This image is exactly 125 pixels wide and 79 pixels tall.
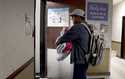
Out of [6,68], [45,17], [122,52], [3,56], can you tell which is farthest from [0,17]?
[122,52]

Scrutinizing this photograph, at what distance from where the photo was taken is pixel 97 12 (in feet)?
15.1

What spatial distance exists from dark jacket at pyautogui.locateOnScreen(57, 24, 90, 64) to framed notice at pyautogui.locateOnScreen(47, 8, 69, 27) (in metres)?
0.85

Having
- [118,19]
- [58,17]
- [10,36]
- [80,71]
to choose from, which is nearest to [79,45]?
[80,71]

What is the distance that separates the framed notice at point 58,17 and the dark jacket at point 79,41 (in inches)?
33.4

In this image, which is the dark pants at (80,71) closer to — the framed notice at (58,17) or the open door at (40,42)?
the open door at (40,42)

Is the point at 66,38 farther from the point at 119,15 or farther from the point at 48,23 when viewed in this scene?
the point at 119,15

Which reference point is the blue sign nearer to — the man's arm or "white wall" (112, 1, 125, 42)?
the man's arm

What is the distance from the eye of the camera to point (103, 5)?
15.1 ft

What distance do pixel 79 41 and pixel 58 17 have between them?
1.07 metres

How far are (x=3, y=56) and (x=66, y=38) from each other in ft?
8.12

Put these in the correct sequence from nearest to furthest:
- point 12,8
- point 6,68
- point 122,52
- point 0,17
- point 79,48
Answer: point 0,17 < point 6,68 < point 12,8 < point 79,48 < point 122,52

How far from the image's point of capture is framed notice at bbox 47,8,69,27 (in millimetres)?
4559

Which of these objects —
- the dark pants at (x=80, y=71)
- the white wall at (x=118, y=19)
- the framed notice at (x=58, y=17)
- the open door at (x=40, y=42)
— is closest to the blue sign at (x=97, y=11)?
the framed notice at (x=58, y=17)

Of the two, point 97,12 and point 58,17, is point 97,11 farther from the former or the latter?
point 58,17
